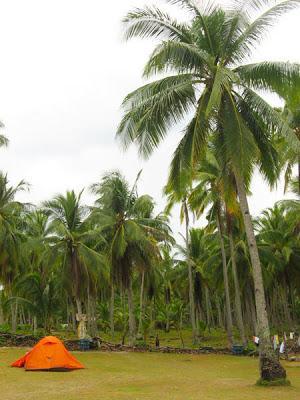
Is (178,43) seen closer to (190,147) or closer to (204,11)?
(204,11)

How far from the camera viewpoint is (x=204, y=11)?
15.5 metres

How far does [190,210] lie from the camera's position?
3291 centimetres

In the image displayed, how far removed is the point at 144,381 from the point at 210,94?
894 centimetres

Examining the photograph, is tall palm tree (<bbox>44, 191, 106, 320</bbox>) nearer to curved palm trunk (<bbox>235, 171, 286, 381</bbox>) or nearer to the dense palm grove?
the dense palm grove

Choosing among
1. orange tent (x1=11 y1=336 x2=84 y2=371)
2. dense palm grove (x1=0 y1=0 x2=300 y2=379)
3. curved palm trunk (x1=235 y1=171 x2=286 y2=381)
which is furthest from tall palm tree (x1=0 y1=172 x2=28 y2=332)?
curved palm trunk (x1=235 y1=171 x2=286 y2=381)

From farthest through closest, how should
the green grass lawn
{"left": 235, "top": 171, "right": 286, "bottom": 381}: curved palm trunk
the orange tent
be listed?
the orange tent → {"left": 235, "top": 171, "right": 286, "bottom": 381}: curved palm trunk → the green grass lawn

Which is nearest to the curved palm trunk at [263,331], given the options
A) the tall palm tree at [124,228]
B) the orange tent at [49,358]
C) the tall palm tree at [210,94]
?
the tall palm tree at [210,94]

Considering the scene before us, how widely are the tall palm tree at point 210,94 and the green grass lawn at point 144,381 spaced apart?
89.0 inches

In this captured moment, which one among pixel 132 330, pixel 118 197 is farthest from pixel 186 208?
pixel 132 330

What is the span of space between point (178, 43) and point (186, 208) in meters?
19.7

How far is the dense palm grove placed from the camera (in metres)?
15.1

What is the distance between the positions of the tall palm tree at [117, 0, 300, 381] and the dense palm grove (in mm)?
36

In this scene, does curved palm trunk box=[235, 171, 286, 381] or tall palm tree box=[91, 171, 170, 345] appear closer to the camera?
→ curved palm trunk box=[235, 171, 286, 381]

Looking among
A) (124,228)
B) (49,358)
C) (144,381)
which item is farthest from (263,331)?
(124,228)
